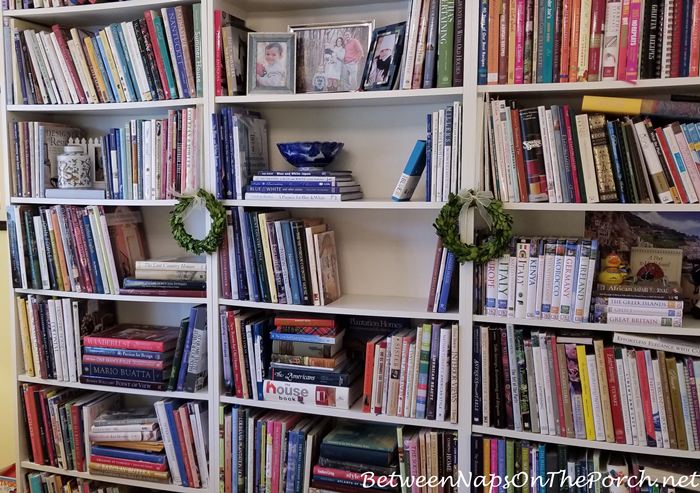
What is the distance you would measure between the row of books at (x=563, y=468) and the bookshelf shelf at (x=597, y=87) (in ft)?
3.11

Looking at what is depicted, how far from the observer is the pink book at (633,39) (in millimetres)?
1592

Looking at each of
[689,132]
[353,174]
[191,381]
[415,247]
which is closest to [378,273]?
[415,247]

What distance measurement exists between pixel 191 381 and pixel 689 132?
1.60m

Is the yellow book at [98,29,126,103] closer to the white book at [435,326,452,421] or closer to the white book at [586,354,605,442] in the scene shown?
the white book at [435,326,452,421]

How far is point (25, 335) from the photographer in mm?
2232

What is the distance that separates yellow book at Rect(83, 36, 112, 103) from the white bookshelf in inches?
1.9

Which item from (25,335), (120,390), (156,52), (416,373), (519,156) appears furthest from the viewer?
(25,335)

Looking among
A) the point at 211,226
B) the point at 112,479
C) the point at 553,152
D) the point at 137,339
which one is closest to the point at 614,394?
the point at 553,152

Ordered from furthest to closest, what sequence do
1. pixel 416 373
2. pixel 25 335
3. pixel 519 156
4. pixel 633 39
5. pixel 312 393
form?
pixel 25 335 < pixel 312 393 < pixel 416 373 < pixel 519 156 < pixel 633 39

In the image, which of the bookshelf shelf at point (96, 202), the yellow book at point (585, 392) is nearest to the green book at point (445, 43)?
the yellow book at point (585, 392)

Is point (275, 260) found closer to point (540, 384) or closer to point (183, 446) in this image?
point (183, 446)

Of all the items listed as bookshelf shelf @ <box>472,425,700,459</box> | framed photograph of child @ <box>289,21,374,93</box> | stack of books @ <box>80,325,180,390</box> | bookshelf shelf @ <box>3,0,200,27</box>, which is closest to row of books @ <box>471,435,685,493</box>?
bookshelf shelf @ <box>472,425,700,459</box>

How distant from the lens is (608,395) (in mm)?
1659

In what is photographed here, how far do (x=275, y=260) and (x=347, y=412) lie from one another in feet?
1.64
